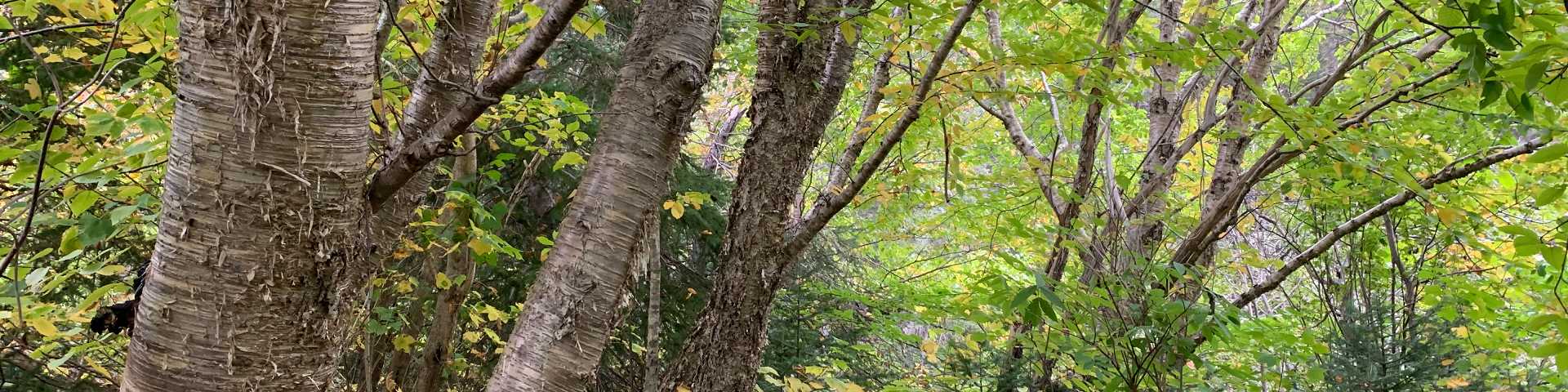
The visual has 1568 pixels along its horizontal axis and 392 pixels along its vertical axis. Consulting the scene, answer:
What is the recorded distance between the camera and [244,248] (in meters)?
1.22

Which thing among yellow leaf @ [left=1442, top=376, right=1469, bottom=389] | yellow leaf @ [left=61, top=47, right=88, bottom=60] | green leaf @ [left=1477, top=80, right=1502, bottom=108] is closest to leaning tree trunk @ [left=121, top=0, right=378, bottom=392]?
green leaf @ [left=1477, top=80, right=1502, bottom=108]

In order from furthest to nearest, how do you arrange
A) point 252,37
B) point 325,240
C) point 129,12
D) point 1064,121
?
1. point 1064,121
2. point 129,12
3. point 325,240
4. point 252,37

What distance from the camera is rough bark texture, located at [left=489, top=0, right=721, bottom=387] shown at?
6.36 feet

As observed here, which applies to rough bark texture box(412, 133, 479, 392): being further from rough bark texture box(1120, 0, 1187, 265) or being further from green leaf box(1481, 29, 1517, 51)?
green leaf box(1481, 29, 1517, 51)

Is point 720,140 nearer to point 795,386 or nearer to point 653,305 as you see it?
point 795,386

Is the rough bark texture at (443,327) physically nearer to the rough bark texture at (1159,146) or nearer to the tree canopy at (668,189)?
the tree canopy at (668,189)

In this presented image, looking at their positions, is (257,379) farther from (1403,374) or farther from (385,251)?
(1403,374)

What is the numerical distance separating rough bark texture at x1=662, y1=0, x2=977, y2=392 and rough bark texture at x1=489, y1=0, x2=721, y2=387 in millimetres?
542

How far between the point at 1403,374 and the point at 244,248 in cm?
586

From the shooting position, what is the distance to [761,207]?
8.87ft

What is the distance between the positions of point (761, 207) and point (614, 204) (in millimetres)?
769

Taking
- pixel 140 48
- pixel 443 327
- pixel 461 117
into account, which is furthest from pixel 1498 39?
pixel 443 327

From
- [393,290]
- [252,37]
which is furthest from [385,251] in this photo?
[393,290]

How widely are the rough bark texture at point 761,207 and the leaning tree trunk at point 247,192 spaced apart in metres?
1.50
